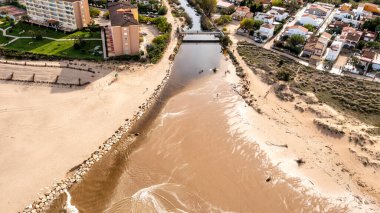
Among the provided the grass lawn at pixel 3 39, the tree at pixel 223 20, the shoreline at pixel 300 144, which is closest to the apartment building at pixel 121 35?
the grass lawn at pixel 3 39

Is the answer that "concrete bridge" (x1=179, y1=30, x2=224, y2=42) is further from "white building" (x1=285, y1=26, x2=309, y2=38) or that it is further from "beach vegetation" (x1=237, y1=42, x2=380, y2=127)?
"white building" (x1=285, y1=26, x2=309, y2=38)

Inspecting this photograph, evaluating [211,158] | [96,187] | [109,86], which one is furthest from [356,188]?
[109,86]

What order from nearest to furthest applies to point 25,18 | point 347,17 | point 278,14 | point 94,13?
point 25,18 → point 94,13 → point 278,14 → point 347,17

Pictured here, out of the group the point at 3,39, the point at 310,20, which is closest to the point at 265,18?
the point at 310,20

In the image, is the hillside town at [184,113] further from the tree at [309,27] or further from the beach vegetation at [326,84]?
the tree at [309,27]

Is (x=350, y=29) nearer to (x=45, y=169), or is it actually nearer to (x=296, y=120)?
(x=296, y=120)

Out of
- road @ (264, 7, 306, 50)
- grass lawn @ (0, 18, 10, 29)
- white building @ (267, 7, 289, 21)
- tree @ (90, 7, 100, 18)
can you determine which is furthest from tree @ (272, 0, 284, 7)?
grass lawn @ (0, 18, 10, 29)

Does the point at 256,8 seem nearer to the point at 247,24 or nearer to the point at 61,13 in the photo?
the point at 247,24
